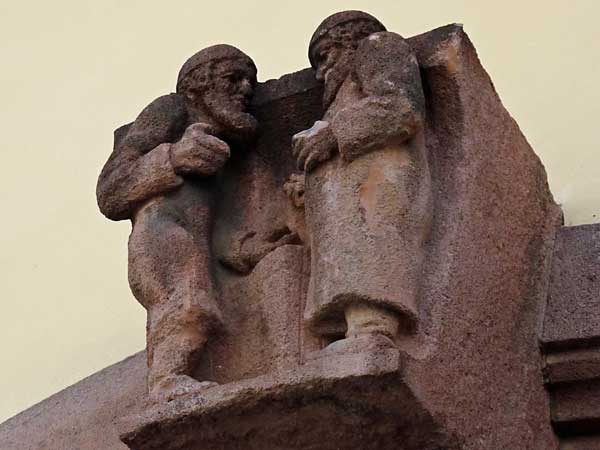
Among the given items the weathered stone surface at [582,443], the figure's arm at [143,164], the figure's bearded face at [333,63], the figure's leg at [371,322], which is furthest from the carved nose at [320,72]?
the weathered stone surface at [582,443]

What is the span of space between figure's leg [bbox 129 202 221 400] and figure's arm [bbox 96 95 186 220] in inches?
2.0

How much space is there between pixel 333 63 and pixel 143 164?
36cm

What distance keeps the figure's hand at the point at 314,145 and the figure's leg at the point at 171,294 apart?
240 millimetres

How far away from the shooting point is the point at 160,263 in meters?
3.24

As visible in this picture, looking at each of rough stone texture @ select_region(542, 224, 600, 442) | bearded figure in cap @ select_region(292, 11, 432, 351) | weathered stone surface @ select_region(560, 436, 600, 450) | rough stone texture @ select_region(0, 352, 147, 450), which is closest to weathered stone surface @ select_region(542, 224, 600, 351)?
rough stone texture @ select_region(542, 224, 600, 442)

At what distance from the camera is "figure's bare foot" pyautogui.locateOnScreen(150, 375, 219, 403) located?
3.08 meters

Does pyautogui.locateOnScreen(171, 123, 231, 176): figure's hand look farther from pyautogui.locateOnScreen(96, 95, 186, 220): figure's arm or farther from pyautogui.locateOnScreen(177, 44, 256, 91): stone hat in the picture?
pyautogui.locateOnScreen(177, 44, 256, 91): stone hat

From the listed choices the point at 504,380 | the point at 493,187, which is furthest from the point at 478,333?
the point at 493,187

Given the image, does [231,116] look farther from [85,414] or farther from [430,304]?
[85,414]

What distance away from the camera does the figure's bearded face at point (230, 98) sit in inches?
134

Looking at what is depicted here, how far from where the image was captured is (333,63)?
10.9 feet

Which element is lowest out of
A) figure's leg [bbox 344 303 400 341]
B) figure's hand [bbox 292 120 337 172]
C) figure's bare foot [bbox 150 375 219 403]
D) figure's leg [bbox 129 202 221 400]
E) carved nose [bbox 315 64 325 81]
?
figure's bare foot [bbox 150 375 219 403]

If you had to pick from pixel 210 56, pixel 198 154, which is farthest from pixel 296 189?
pixel 210 56

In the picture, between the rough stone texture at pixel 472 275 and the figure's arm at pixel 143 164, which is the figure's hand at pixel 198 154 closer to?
the figure's arm at pixel 143 164
